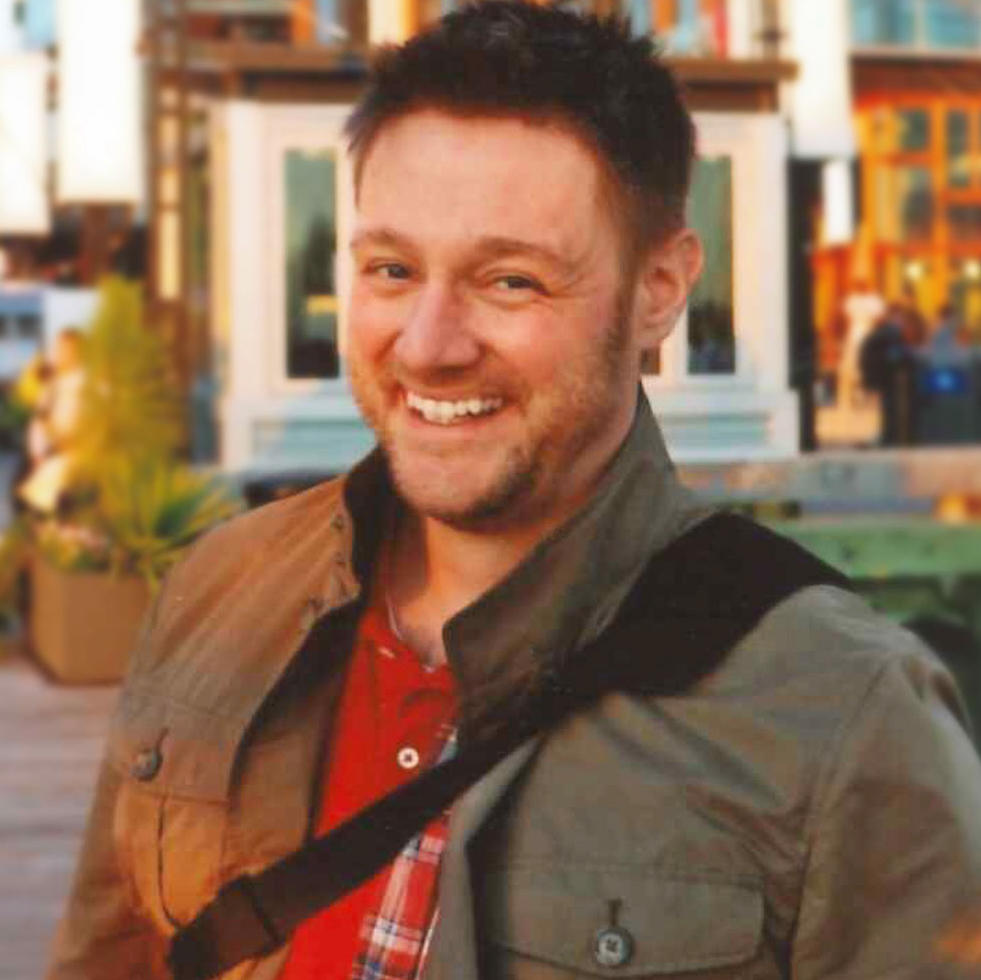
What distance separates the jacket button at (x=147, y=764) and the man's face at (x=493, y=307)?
0.34 m

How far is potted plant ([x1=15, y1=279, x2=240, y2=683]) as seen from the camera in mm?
10930

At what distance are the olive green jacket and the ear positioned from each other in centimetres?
9

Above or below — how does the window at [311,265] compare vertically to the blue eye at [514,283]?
above

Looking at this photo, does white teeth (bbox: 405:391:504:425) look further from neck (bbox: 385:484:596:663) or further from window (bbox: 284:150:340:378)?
window (bbox: 284:150:340:378)

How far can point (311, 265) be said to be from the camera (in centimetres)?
513

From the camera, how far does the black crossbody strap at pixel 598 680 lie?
1.94 meters

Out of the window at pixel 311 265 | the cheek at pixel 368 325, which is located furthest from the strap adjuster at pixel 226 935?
the window at pixel 311 265

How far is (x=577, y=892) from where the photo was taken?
188 centimetres

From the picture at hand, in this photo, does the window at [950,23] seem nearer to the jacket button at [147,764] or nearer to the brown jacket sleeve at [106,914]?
the brown jacket sleeve at [106,914]

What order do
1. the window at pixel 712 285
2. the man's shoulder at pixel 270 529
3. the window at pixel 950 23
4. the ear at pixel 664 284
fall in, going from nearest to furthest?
the ear at pixel 664 284
the man's shoulder at pixel 270 529
the window at pixel 712 285
the window at pixel 950 23

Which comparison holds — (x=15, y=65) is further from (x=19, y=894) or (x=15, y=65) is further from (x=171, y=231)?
(x=19, y=894)

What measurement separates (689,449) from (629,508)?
2081 millimetres

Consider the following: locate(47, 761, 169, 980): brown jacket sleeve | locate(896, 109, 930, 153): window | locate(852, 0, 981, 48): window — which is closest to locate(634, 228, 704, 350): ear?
locate(47, 761, 169, 980): brown jacket sleeve

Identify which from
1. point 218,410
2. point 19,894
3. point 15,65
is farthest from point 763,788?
point 15,65
